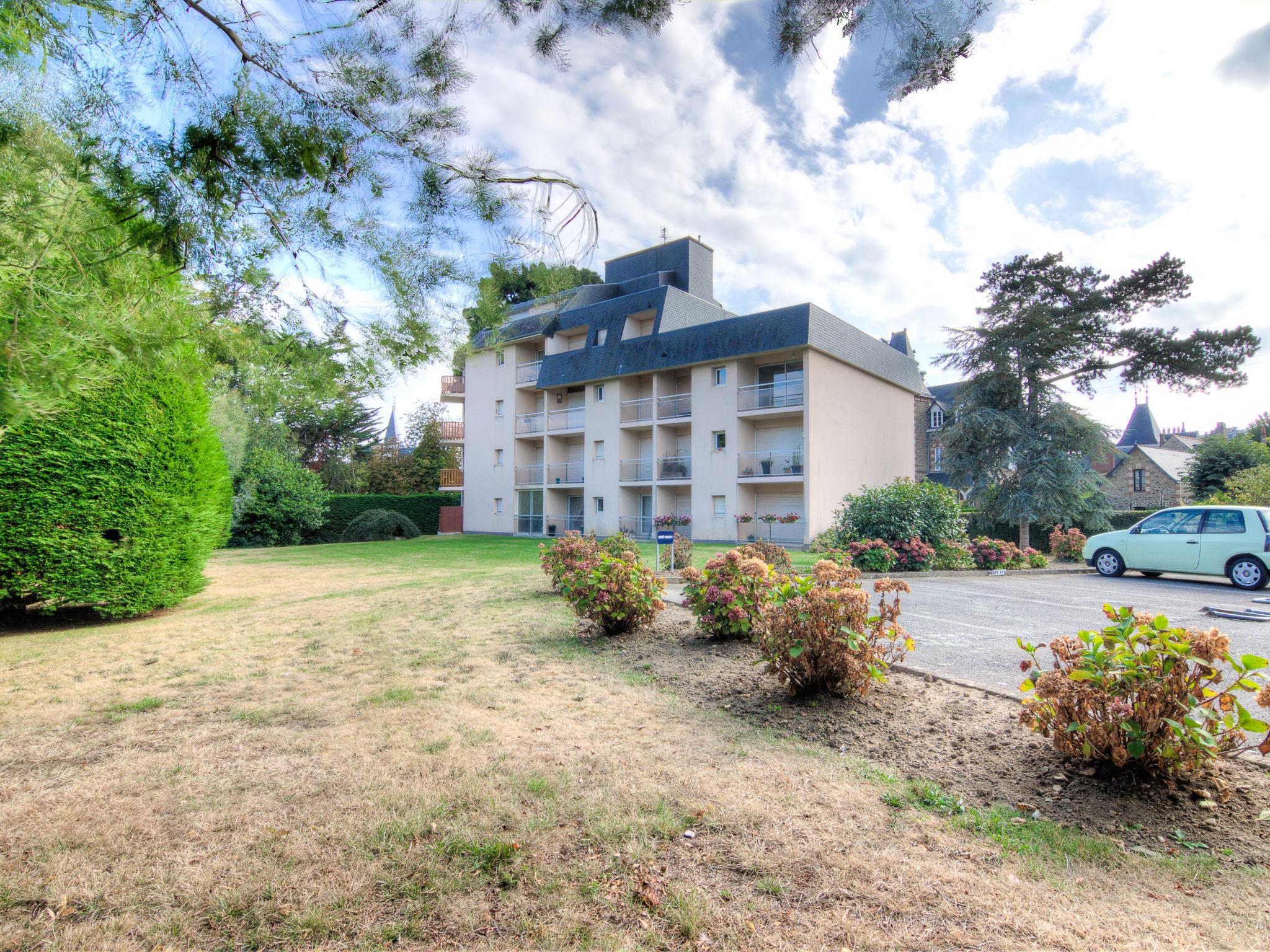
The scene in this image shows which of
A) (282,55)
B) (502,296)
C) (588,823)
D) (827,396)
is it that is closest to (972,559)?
(827,396)

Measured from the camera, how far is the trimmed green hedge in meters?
28.0

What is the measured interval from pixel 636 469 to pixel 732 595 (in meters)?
21.6

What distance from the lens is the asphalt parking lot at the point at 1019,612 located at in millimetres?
5645

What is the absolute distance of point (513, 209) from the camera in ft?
15.4

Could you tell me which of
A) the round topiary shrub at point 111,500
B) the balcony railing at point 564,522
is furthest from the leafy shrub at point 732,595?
the balcony railing at point 564,522

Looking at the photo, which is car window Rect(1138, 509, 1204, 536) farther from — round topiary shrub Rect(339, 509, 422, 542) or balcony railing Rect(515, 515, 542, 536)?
round topiary shrub Rect(339, 509, 422, 542)

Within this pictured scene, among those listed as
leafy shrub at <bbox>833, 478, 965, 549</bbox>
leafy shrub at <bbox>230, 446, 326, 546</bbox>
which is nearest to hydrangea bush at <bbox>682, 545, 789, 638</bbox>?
leafy shrub at <bbox>833, 478, 965, 549</bbox>

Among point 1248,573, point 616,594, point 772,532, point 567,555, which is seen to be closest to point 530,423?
point 772,532

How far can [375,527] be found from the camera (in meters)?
26.9

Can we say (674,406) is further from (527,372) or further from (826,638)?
(826,638)

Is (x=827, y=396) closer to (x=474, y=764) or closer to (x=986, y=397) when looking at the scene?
(x=986, y=397)

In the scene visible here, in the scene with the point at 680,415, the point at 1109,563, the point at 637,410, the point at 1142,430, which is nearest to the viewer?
the point at 1109,563

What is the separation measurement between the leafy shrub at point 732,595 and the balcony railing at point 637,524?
20448mm

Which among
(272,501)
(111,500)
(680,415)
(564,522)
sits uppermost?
(680,415)
